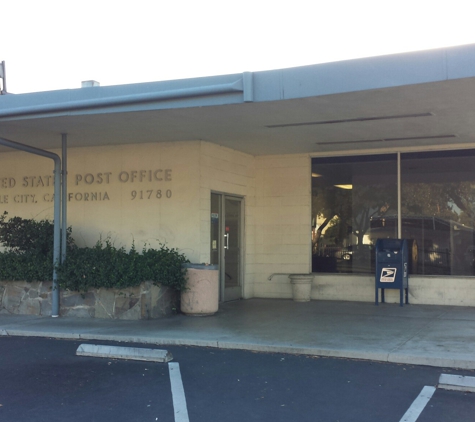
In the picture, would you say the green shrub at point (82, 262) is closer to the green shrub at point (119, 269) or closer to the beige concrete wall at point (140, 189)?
the green shrub at point (119, 269)

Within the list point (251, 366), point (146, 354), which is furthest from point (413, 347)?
point (146, 354)

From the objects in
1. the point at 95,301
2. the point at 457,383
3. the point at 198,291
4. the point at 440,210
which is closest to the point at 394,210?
the point at 440,210

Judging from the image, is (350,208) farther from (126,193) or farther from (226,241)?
(126,193)

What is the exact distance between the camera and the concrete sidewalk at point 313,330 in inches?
314

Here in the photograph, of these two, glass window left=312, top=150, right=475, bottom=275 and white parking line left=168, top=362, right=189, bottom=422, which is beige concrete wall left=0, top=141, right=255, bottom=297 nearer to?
glass window left=312, top=150, right=475, bottom=275

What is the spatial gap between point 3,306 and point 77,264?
2116 millimetres

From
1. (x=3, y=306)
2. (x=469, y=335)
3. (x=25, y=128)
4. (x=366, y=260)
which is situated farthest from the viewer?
(x=366, y=260)

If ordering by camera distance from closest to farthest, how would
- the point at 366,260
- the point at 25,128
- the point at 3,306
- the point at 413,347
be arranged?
the point at 413,347 → the point at 25,128 → the point at 3,306 → the point at 366,260

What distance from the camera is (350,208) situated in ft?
43.8

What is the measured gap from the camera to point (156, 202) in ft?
40.5

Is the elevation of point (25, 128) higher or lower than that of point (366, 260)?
higher

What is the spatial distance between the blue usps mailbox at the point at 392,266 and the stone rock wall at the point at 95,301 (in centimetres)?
419

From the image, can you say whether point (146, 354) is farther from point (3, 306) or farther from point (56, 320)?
point (3, 306)

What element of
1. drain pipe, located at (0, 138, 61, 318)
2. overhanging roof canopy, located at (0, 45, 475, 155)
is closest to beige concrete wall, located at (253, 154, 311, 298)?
overhanging roof canopy, located at (0, 45, 475, 155)
